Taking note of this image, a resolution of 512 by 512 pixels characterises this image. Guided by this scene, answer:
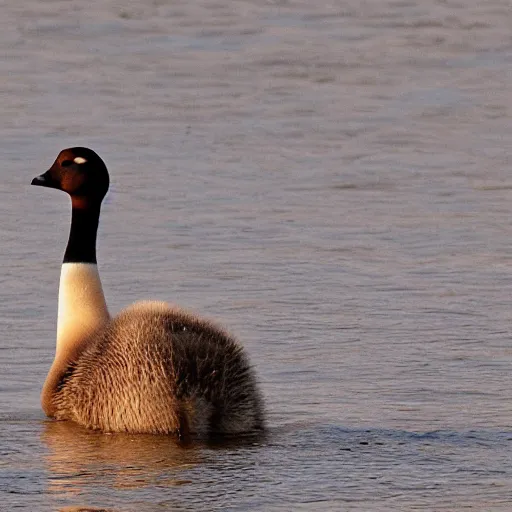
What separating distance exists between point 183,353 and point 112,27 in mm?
9498

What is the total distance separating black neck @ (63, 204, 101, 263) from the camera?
7445mm

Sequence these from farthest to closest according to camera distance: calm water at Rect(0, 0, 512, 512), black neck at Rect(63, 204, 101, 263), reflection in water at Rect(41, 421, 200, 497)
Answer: black neck at Rect(63, 204, 101, 263), calm water at Rect(0, 0, 512, 512), reflection in water at Rect(41, 421, 200, 497)

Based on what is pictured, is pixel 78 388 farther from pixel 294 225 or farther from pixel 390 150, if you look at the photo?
pixel 390 150

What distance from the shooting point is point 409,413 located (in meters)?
6.97

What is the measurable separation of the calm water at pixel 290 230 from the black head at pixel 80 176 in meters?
0.81

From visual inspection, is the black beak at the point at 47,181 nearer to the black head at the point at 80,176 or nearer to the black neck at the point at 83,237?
the black head at the point at 80,176

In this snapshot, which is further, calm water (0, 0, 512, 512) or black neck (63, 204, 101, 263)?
black neck (63, 204, 101, 263)

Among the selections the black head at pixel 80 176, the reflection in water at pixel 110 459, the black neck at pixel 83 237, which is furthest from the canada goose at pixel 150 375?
the black head at pixel 80 176

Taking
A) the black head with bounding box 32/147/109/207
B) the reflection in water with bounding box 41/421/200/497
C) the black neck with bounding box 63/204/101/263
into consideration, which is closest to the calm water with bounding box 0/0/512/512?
the reflection in water with bounding box 41/421/200/497

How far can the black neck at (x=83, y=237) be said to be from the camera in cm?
745

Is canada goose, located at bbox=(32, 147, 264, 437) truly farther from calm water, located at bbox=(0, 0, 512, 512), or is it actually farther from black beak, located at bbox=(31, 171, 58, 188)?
black beak, located at bbox=(31, 171, 58, 188)

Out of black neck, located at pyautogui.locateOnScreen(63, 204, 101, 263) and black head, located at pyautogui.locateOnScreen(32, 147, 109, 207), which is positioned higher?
black head, located at pyautogui.locateOnScreen(32, 147, 109, 207)

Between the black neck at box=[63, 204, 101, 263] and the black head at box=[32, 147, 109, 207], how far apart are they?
0.04 m

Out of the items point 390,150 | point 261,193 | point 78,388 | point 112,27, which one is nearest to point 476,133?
point 390,150
